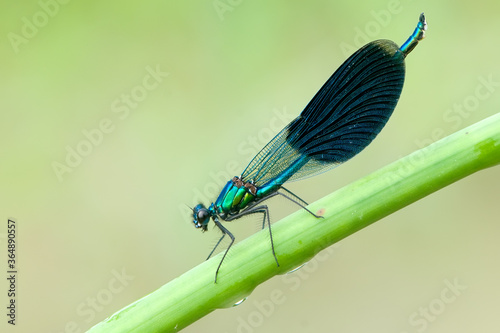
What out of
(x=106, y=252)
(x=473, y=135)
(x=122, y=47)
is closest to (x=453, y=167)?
(x=473, y=135)

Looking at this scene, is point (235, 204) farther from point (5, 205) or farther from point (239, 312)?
point (5, 205)

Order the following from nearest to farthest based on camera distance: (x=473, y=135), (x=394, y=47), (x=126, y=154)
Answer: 1. (x=473, y=135)
2. (x=394, y=47)
3. (x=126, y=154)

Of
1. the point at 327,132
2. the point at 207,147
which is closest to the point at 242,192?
the point at 327,132

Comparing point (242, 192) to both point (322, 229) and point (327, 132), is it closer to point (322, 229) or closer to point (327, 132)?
point (327, 132)

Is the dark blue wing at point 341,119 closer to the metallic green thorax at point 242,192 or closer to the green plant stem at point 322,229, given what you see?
the metallic green thorax at point 242,192


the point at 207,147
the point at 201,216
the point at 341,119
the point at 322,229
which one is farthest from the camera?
the point at 207,147

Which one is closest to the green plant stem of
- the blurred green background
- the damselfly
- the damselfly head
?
the damselfly
